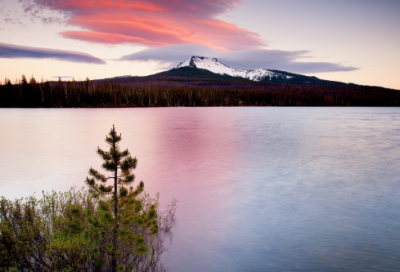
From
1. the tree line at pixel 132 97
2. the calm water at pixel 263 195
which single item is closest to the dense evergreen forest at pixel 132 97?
the tree line at pixel 132 97

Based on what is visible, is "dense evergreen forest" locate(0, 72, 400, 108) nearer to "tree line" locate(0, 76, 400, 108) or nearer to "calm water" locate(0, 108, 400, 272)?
"tree line" locate(0, 76, 400, 108)

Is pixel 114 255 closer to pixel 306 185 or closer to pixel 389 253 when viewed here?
pixel 389 253

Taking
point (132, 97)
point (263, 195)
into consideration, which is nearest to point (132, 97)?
point (132, 97)

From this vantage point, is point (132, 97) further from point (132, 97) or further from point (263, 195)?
point (263, 195)

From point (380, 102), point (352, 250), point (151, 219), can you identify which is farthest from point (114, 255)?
point (380, 102)

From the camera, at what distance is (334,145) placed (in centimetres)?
2619

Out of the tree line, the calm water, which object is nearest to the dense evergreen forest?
the tree line

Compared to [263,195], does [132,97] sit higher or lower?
higher

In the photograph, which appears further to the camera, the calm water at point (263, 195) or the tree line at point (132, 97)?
the tree line at point (132, 97)

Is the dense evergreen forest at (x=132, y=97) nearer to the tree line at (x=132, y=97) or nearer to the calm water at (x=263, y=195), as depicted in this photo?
the tree line at (x=132, y=97)

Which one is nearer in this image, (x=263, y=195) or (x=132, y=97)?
(x=263, y=195)

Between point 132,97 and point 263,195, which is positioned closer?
point 263,195

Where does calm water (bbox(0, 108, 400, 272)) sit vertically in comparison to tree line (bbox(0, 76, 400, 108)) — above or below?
→ below

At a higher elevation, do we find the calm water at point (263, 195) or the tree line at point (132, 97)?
the tree line at point (132, 97)
